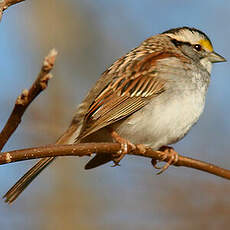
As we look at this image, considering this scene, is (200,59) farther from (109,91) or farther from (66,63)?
(66,63)

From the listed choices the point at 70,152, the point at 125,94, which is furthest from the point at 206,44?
the point at 70,152

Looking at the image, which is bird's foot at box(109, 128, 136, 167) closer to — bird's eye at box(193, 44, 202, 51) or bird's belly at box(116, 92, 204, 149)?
bird's belly at box(116, 92, 204, 149)

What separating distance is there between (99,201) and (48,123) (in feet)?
2.99

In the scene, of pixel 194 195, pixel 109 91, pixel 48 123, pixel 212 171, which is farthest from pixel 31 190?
pixel 212 171

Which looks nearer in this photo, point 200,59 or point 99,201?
point 200,59

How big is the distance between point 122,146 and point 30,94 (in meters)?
1.33

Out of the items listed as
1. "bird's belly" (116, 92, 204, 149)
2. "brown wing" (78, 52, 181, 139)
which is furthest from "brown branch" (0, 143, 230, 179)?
"brown wing" (78, 52, 181, 139)

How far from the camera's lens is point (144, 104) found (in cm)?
356

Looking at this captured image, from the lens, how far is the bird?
3479 millimetres

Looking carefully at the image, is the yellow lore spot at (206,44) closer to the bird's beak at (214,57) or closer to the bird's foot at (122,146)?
the bird's beak at (214,57)

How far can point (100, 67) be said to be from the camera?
6.12 m

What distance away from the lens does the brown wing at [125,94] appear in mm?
3488

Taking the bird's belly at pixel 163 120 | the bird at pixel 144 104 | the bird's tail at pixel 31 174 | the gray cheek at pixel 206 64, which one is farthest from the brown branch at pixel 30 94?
the gray cheek at pixel 206 64

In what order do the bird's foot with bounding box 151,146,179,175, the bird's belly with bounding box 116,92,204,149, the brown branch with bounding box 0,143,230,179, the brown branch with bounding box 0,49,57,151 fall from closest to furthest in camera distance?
the brown branch with bounding box 0,49,57,151
the brown branch with bounding box 0,143,230,179
the bird's foot with bounding box 151,146,179,175
the bird's belly with bounding box 116,92,204,149
